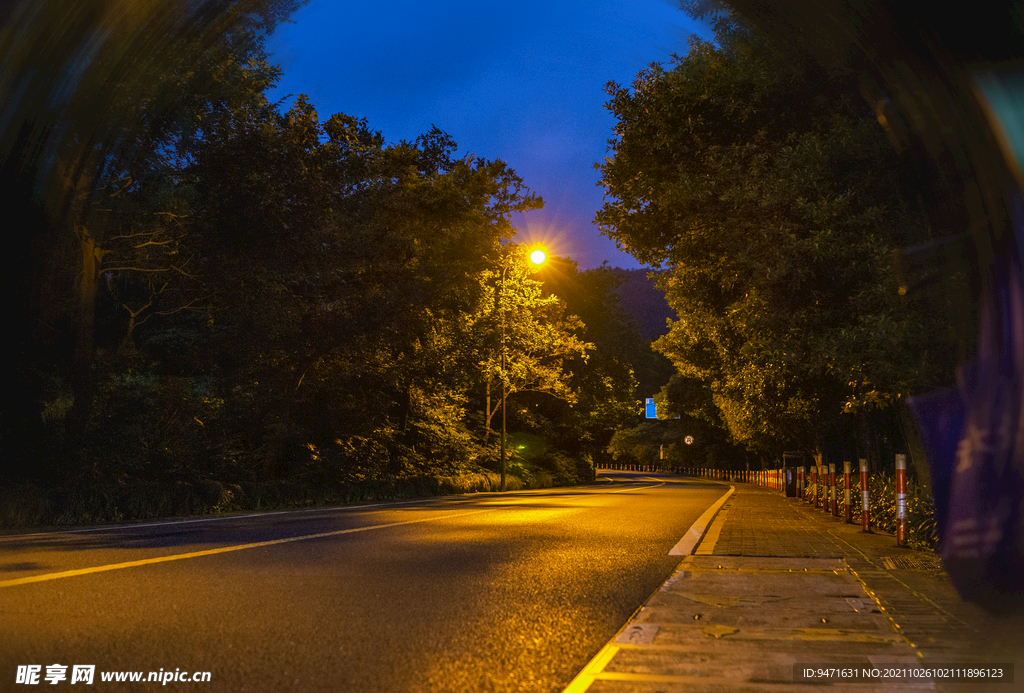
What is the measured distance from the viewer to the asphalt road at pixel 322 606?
439 centimetres

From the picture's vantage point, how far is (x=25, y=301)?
17672 mm

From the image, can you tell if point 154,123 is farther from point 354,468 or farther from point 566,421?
point 566,421

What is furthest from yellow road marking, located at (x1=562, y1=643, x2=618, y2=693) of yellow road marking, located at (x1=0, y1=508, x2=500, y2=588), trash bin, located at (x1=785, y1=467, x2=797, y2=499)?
trash bin, located at (x1=785, y1=467, x2=797, y2=499)

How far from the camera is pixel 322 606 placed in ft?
19.8

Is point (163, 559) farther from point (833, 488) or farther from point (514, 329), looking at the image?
point (514, 329)

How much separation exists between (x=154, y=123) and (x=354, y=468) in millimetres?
10461

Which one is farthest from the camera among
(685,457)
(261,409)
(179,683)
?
(685,457)

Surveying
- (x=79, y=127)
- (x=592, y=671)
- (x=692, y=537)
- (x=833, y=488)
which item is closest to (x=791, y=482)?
(x=833, y=488)

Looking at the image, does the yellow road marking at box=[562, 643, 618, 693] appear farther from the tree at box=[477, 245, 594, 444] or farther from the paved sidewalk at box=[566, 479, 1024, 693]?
the tree at box=[477, 245, 594, 444]

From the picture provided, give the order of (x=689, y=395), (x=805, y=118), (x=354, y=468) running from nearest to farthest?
(x=805, y=118) < (x=354, y=468) < (x=689, y=395)

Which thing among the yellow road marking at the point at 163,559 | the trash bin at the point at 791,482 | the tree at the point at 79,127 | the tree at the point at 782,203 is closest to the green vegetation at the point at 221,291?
the tree at the point at 79,127

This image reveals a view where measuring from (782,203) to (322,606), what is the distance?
336 inches

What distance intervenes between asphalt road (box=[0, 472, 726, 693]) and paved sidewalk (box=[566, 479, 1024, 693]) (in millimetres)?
286

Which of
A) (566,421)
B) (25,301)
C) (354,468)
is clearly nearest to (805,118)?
(25,301)
